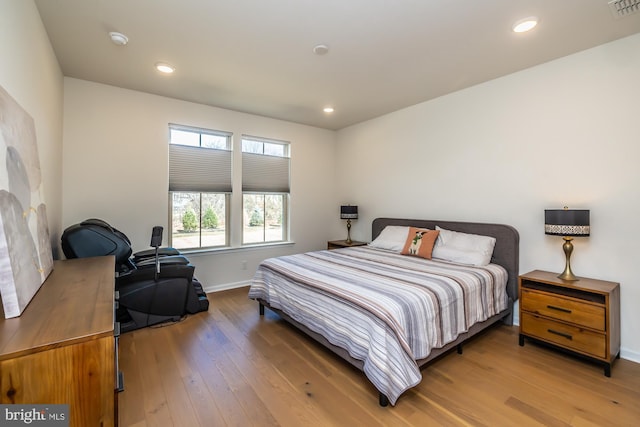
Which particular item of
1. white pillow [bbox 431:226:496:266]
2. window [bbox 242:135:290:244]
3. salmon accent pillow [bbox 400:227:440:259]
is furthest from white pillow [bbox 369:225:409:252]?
window [bbox 242:135:290:244]

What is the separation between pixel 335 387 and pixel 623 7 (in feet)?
11.0

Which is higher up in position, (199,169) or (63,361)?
(199,169)

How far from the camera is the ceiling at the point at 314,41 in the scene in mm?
2061

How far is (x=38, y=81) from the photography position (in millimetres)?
2143

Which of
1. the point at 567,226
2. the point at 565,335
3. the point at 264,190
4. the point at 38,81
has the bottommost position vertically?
the point at 565,335

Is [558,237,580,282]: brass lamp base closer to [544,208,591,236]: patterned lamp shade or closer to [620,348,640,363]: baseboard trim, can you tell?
[544,208,591,236]: patterned lamp shade

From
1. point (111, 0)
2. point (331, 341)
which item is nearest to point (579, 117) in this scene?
point (331, 341)

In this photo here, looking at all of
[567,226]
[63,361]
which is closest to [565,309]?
[567,226]

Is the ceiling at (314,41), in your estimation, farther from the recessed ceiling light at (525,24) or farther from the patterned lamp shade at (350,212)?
the patterned lamp shade at (350,212)

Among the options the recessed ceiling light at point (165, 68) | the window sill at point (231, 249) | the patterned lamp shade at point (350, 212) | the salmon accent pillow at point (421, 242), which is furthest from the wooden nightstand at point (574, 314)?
the recessed ceiling light at point (165, 68)

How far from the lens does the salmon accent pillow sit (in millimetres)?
3350

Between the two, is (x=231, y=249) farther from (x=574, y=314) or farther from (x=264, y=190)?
(x=574, y=314)

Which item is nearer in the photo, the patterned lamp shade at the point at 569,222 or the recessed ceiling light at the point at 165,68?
the patterned lamp shade at the point at 569,222

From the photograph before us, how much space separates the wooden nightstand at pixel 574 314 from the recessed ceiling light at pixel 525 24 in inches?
82.1
